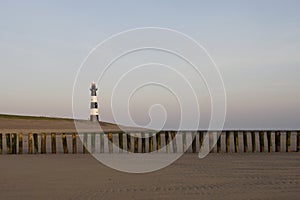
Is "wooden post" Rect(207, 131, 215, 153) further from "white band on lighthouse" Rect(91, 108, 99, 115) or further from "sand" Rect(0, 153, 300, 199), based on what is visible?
"white band on lighthouse" Rect(91, 108, 99, 115)

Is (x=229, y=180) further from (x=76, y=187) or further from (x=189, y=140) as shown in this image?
(x=189, y=140)

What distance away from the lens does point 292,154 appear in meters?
18.5

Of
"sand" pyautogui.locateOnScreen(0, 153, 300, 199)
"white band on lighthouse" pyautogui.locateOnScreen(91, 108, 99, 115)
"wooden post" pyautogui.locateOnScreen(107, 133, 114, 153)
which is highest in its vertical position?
"white band on lighthouse" pyautogui.locateOnScreen(91, 108, 99, 115)

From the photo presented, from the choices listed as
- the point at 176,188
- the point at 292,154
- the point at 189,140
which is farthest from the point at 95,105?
the point at 176,188

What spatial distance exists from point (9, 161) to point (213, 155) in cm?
813

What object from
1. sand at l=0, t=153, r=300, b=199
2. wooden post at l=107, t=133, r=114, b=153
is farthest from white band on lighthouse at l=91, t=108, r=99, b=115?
sand at l=0, t=153, r=300, b=199

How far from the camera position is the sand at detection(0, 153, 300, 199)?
9211 millimetres

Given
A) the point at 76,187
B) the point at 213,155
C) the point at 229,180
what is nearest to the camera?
the point at 76,187

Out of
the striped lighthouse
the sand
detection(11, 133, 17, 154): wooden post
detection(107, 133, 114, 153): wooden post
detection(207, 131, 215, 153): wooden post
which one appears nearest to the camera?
the sand

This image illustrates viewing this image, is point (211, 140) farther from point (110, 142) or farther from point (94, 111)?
point (94, 111)

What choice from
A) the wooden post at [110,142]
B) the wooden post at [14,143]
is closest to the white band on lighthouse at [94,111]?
the wooden post at [110,142]

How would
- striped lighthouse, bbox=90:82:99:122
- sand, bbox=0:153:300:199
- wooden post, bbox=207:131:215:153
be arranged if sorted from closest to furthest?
sand, bbox=0:153:300:199 → wooden post, bbox=207:131:215:153 → striped lighthouse, bbox=90:82:99:122

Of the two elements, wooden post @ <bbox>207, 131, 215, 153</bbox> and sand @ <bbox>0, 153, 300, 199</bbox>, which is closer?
sand @ <bbox>0, 153, 300, 199</bbox>

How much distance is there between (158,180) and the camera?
36.6ft
